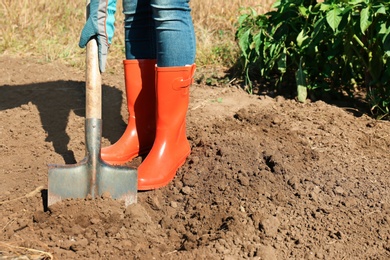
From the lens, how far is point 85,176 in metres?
2.85

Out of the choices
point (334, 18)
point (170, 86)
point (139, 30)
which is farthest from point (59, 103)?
point (334, 18)

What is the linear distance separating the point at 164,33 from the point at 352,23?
1168 mm

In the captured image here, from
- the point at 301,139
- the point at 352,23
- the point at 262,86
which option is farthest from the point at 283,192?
the point at 262,86

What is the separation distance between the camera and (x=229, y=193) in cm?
295

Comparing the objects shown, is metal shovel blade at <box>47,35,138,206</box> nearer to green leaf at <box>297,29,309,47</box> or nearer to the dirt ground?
the dirt ground

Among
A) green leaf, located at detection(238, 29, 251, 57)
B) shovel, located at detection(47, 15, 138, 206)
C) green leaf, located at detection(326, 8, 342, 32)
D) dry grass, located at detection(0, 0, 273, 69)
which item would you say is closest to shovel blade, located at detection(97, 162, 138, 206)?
shovel, located at detection(47, 15, 138, 206)

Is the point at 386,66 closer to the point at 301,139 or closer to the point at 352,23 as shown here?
the point at 352,23

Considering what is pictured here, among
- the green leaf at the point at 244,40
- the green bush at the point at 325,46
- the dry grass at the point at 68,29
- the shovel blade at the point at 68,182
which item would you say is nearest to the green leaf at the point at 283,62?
the green bush at the point at 325,46

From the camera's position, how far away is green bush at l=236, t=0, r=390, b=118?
11.6ft

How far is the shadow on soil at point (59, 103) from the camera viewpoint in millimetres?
3666

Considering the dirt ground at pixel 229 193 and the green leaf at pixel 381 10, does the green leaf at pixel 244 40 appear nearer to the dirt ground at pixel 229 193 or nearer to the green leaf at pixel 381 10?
the dirt ground at pixel 229 193

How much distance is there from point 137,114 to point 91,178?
569mm

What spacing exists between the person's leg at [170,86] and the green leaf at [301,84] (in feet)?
3.31

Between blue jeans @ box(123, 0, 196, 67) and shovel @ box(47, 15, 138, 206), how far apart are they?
32 centimetres
